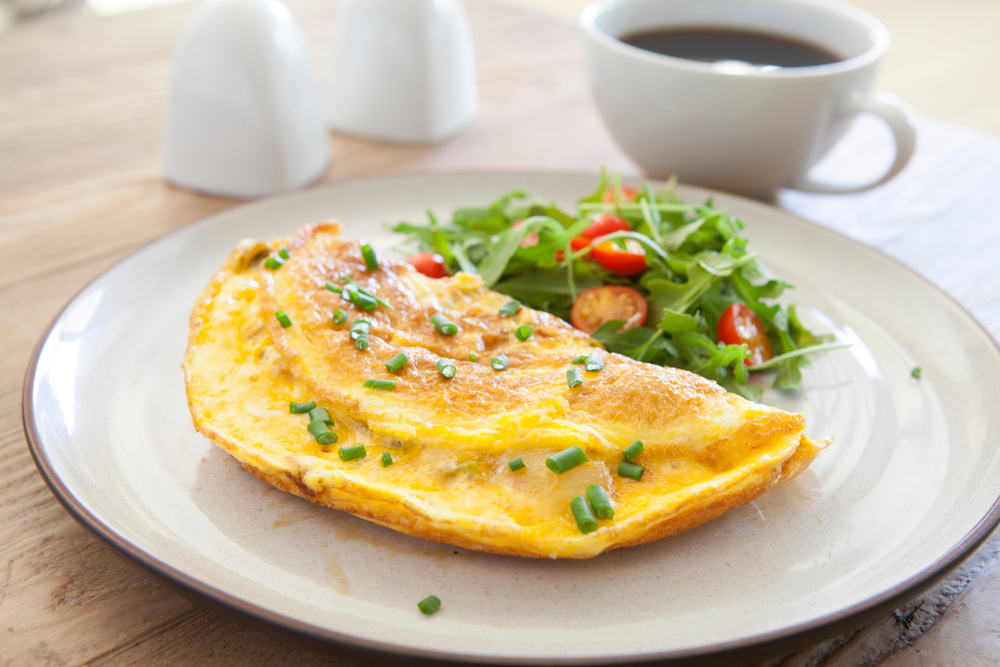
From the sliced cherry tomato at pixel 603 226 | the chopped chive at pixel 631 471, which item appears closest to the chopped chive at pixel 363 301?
the chopped chive at pixel 631 471

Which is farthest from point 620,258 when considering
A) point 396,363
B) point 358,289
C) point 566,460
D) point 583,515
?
point 583,515

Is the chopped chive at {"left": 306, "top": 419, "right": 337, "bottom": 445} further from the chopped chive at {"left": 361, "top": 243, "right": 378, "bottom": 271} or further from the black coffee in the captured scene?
the black coffee

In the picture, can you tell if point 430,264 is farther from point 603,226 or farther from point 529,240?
point 603,226

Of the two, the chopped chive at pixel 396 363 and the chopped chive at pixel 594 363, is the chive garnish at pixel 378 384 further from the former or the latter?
the chopped chive at pixel 594 363

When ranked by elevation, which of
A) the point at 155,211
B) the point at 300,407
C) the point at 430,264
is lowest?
the point at 155,211

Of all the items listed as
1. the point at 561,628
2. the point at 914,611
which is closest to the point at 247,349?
the point at 561,628

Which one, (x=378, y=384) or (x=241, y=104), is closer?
(x=378, y=384)
